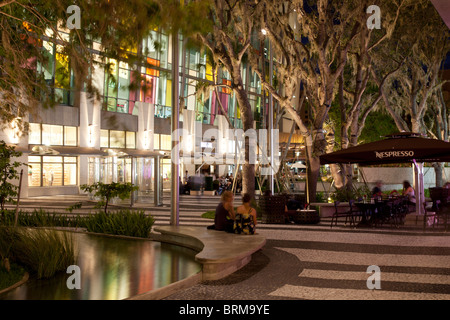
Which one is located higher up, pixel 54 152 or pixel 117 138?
pixel 117 138

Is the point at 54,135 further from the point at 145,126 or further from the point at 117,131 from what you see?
the point at 145,126

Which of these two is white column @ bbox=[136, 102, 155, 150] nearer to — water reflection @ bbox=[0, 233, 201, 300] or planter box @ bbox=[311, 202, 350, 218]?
planter box @ bbox=[311, 202, 350, 218]

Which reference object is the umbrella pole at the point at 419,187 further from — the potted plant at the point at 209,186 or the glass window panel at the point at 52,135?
→ the glass window panel at the point at 52,135

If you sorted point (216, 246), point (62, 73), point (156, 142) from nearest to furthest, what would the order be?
point (216, 246) < point (62, 73) < point (156, 142)

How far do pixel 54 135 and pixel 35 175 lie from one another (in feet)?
10.1

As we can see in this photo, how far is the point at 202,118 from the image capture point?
53.2 meters

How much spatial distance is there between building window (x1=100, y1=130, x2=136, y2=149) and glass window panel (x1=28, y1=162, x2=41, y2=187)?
5955mm

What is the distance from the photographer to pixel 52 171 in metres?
38.1

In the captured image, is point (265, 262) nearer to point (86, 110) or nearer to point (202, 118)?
point (86, 110)

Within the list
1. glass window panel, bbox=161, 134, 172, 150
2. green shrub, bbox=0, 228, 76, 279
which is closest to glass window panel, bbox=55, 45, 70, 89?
green shrub, bbox=0, 228, 76, 279

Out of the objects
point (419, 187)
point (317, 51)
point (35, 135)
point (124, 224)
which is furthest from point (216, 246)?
point (35, 135)

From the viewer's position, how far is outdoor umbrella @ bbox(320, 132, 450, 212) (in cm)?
1531

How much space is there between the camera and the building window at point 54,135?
36.0 m
